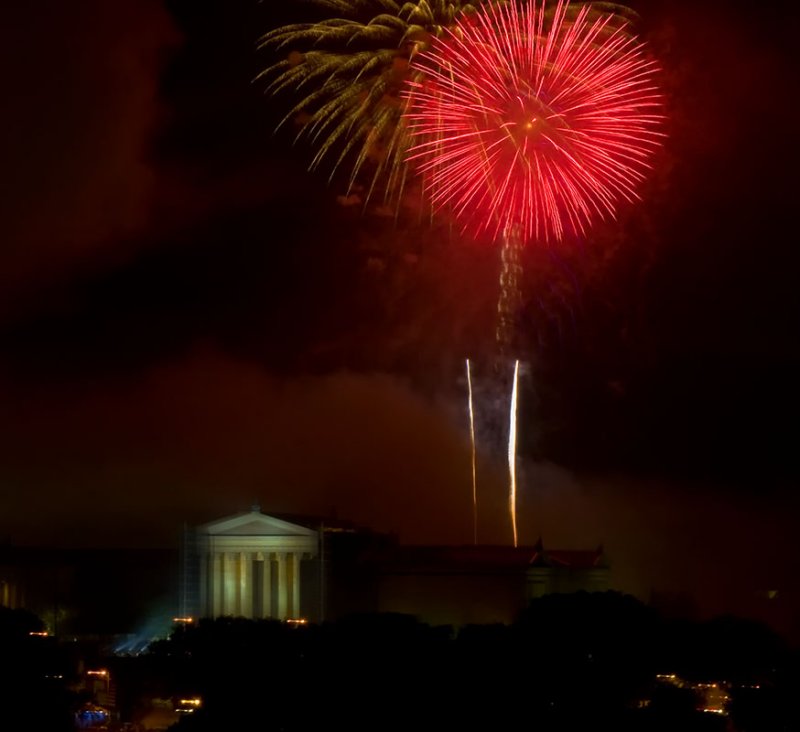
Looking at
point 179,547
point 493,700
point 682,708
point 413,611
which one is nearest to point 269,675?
point 493,700

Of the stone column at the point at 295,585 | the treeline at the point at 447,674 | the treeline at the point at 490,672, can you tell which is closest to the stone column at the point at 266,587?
the stone column at the point at 295,585

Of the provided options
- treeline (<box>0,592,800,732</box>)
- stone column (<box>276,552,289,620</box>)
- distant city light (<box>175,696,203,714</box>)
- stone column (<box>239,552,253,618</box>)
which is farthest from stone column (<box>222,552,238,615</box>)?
distant city light (<box>175,696,203,714</box>)

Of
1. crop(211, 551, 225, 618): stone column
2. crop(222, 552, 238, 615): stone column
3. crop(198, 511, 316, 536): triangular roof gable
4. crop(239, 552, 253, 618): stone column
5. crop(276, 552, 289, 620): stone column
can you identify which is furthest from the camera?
crop(211, 551, 225, 618): stone column

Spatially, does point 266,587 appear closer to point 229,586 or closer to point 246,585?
point 246,585

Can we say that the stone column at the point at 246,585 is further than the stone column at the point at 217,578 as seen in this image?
No

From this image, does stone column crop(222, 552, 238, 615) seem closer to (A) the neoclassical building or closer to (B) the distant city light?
(A) the neoclassical building

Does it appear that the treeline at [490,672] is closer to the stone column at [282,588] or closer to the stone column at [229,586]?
the stone column at [282,588]

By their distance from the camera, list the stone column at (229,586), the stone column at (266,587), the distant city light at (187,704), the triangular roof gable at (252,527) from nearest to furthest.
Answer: the distant city light at (187,704), the triangular roof gable at (252,527), the stone column at (266,587), the stone column at (229,586)

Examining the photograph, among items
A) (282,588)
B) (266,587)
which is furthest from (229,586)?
(282,588)
